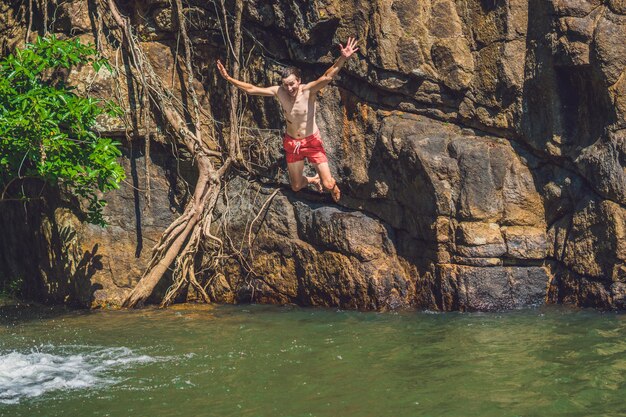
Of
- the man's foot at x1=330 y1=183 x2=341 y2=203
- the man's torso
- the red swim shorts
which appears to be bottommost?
the man's foot at x1=330 y1=183 x2=341 y2=203

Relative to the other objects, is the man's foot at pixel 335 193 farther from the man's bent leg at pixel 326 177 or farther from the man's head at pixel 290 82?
the man's head at pixel 290 82

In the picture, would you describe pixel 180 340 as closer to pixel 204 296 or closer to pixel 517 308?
pixel 204 296

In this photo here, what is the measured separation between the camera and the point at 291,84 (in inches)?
417

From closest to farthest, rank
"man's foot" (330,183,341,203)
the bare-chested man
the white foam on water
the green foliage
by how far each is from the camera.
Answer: the white foam on water → the bare-chested man → the green foliage → "man's foot" (330,183,341,203)

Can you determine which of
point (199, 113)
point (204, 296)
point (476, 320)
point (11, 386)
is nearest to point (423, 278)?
point (476, 320)

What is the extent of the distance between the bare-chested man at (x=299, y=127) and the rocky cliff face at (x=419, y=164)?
676 mm

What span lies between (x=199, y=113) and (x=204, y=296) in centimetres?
231

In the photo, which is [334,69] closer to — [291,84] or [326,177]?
[291,84]

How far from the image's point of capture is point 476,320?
10.5 meters

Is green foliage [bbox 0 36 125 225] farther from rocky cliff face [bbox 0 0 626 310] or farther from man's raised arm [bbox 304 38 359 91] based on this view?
man's raised arm [bbox 304 38 359 91]

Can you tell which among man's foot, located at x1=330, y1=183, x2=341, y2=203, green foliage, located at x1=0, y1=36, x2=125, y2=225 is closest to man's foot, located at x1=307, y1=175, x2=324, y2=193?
man's foot, located at x1=330, y1=183, x2=341, y2=203

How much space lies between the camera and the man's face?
34.7 ft

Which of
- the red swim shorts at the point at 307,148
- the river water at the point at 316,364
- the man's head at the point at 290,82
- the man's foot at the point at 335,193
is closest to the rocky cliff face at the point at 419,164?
the man's foot at the point at 335,193

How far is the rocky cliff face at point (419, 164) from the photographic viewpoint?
10734 mm
